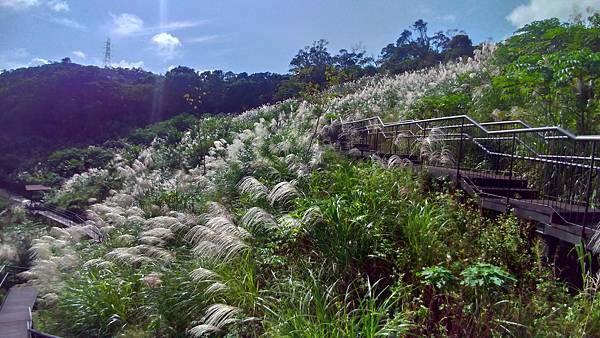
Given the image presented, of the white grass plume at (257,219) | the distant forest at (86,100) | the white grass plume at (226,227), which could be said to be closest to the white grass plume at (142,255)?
the white grass plume at (226,227)

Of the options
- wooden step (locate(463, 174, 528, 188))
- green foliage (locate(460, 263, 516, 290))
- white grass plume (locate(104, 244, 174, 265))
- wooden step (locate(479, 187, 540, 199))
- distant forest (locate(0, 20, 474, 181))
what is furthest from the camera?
distant forest (locate(0, 20, 474, 181))

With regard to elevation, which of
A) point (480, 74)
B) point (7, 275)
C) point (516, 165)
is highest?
point (480, 74)

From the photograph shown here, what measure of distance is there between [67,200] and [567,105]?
20.8 meters

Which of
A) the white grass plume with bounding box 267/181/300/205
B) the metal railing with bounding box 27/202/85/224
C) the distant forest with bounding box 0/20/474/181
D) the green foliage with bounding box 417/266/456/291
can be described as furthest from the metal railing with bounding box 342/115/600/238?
the distant forest with bounding box 0/20/474/181

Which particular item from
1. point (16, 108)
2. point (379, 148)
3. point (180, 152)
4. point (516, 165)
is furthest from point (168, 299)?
point (16, 108)

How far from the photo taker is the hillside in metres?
3.14

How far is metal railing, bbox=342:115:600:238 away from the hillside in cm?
28

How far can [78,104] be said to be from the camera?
44094 mm

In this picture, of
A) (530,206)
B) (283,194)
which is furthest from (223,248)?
(530,206)

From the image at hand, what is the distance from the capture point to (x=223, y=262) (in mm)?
4531

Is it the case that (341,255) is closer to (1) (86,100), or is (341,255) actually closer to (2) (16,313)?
(2) (16,313)

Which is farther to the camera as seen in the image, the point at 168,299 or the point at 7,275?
the point at 7,275

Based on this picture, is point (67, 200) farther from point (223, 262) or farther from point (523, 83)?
point (523, 83)

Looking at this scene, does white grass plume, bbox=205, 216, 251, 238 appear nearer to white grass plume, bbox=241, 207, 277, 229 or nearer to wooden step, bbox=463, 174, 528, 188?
white grass plume, bbox=241, 207, 277, 229
